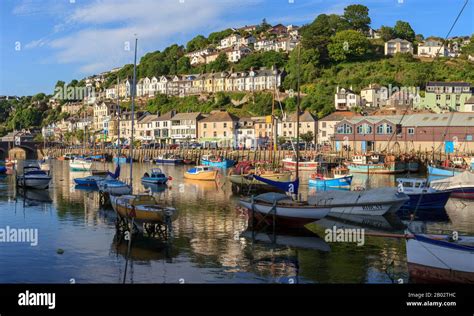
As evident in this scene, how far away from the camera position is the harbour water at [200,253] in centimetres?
2139

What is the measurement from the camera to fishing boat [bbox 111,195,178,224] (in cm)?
2697

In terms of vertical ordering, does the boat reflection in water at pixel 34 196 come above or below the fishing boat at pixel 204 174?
below

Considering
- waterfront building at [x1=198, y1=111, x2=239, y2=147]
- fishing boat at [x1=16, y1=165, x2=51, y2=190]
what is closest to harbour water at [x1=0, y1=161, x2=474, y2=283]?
fishing boat at [x1=16, y1=165, x2=51, y2=190]

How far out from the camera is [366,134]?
88.1 m

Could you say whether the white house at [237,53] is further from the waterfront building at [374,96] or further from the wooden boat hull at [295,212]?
the wooden boat hull at [295,212]

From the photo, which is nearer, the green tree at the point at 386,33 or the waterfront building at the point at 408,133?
the waterfront building at the point at 408,133

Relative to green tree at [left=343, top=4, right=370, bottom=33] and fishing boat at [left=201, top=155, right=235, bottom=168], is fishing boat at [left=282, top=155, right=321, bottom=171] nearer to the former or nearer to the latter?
fishing boat at [left=201, top=155, right=235, bottom=168]

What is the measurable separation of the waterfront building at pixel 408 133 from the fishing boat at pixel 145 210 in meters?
56.5

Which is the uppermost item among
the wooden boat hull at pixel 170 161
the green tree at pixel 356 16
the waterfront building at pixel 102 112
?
the green tree at pixel 356 16

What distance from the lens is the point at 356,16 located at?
16588cm

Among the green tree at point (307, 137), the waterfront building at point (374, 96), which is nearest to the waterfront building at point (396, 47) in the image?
the waterfront building at point (374, 96)

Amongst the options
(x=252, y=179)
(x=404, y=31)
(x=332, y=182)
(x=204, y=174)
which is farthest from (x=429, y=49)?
(x=252, y=179)

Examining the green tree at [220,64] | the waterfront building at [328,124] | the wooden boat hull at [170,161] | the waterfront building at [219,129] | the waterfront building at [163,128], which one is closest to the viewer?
the wooden boat hull at [170,161]
